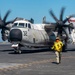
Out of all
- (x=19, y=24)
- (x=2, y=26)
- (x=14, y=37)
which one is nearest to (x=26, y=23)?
(x=19, y=24)

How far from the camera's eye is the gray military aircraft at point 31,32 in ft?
104

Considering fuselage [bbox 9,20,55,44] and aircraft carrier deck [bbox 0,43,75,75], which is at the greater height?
fuselage [bbox 9,20,55,44]

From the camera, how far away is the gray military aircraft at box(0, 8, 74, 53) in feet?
104

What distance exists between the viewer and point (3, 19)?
40250 mm

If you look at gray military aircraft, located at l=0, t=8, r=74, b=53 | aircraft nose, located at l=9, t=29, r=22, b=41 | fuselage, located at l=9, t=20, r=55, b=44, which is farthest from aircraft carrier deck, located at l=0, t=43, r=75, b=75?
gray military aircraft, located at l=0, t=8, r=74, b=53

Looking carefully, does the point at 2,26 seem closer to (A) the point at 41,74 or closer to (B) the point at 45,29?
(B) the point at 45,29

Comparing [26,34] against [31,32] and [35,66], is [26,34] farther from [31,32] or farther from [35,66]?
[35,66]

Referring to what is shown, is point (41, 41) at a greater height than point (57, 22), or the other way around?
point (57, 22)

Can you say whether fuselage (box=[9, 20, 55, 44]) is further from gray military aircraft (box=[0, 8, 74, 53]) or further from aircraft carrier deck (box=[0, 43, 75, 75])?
aircraft carrier deck (box=[0, 43, 75, 75])

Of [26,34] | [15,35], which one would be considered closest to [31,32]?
[26,34]

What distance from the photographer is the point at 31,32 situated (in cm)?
3409

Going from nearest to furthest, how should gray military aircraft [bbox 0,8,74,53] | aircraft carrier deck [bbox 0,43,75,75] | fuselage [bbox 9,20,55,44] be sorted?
aircraft carrier deck [bbox 0,43,75,75]
fuselage [bbox 9,20,55,44]
gray military aircraft [bbox 0,8,74,53]

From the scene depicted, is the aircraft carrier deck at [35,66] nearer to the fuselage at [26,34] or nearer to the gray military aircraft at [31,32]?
the fuselage at [26,34]

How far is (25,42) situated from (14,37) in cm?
189
